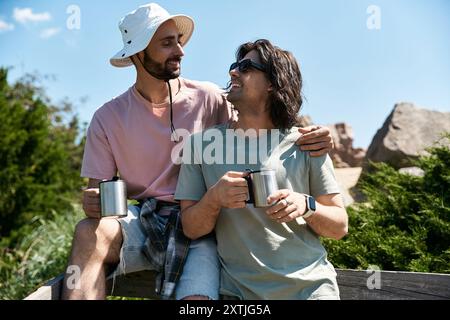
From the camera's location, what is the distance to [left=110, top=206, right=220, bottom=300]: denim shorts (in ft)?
9.27

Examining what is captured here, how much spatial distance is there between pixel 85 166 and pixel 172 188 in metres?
0.54

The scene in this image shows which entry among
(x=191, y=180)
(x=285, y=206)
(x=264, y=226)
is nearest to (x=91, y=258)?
(x=191, y=180)

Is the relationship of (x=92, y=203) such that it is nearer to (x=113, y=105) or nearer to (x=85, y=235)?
(x=85, y=235)

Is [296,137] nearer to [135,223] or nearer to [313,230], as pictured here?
[313,230]

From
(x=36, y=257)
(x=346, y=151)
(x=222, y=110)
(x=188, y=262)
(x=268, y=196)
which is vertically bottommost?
(x=36, y=257)

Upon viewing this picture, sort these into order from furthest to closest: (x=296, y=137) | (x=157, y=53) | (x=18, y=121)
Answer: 1. (x=18, y=121)
2. (x=157, y=53)
3. (x=296, y=137)

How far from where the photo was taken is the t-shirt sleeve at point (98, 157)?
3357mm

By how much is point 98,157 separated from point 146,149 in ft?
0.97

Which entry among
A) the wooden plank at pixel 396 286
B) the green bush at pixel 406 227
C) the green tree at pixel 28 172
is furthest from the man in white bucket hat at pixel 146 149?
the green tree at pixel 28 172

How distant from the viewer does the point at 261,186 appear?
8.67 feet

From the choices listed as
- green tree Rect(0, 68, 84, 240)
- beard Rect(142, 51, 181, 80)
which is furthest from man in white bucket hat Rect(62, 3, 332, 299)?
green tree Rect(0, 68, 84, 240)

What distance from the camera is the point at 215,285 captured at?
2.84 metres
